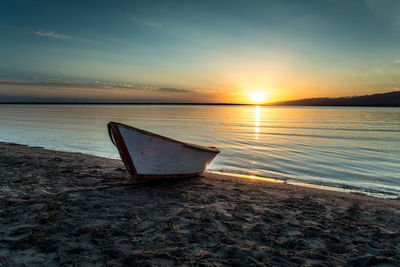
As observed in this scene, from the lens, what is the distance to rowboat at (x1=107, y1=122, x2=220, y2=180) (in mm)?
6352

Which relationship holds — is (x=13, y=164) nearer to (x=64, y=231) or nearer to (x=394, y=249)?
(x=64, y=231)

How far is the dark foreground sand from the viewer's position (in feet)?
10.9

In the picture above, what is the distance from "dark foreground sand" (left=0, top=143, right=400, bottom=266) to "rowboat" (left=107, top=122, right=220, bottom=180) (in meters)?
0.47

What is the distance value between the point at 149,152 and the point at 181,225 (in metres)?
2.83

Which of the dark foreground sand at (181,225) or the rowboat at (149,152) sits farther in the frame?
the rowboat at (149,152)

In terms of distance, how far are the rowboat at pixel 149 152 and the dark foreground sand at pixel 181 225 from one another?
0.47m

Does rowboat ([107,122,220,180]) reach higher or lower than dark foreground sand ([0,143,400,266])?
higher

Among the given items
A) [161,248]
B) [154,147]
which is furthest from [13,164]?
[161,248]

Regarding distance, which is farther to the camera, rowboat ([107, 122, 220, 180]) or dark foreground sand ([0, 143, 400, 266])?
rowboat ([107, 122, 220, 180])

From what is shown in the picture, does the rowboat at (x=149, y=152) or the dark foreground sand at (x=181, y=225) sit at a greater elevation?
the rowboat at (x=149, y=152)

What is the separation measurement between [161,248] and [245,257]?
1.22 meters

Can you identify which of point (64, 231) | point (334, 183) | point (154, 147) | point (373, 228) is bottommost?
point (334, 183)

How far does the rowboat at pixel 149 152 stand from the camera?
6.35 metres

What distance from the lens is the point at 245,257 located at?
3381mm
